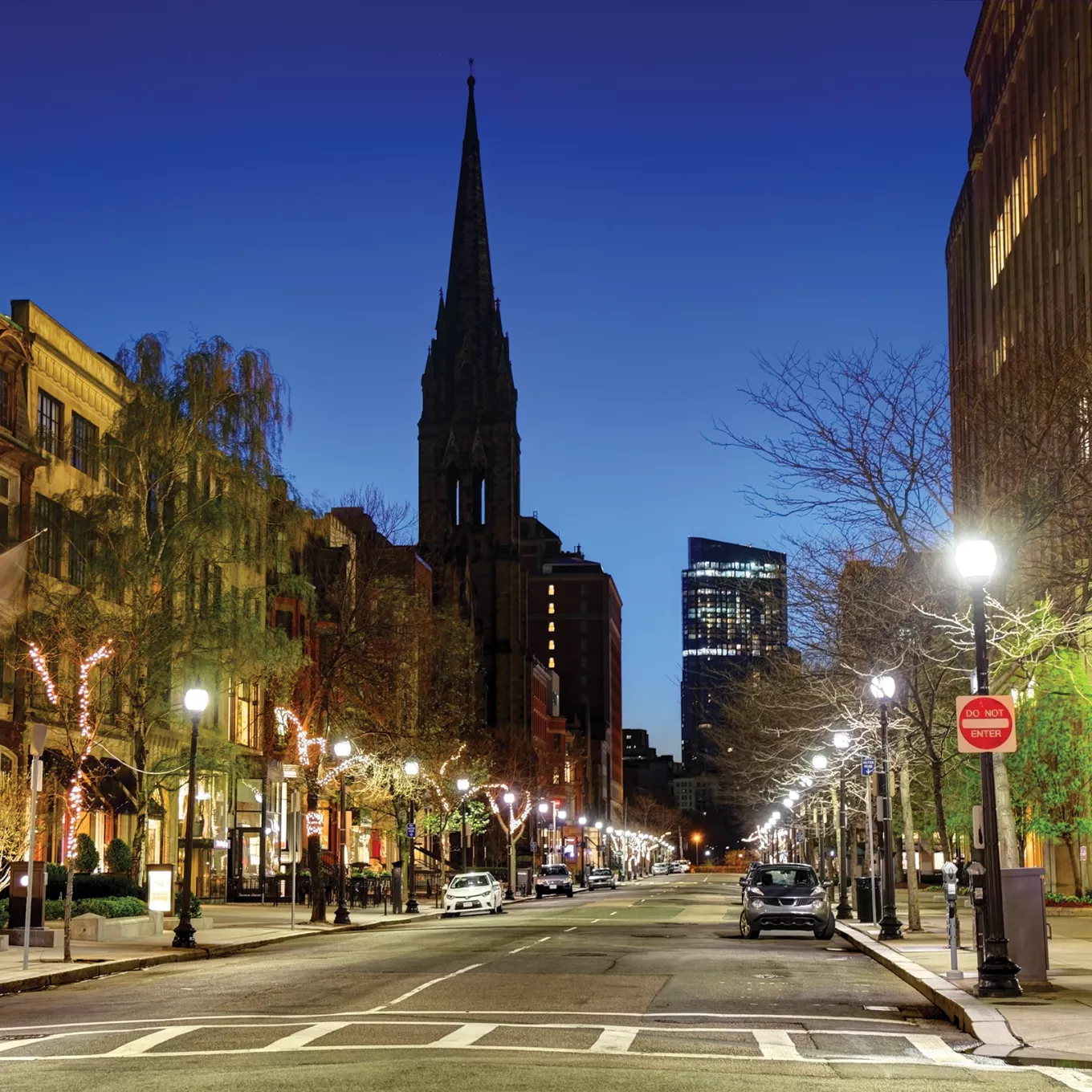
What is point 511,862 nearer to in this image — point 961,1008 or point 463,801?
point 463,801

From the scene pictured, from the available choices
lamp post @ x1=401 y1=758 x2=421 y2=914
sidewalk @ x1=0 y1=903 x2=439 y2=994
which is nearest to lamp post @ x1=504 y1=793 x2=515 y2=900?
lamp post @ x1=401 y1=758 x2=421 y2=914

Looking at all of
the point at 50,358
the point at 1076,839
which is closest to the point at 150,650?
the point at 50,358

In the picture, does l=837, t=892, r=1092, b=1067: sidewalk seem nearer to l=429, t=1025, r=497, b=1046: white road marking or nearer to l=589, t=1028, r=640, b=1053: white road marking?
l=589, t=1028, r=640, b=1053: white road marking

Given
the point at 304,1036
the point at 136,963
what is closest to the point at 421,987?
the point at 304,1036

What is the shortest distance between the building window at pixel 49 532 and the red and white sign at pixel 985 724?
29848 mm

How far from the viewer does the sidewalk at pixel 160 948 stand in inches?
943

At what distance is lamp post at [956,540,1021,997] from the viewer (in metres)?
18.5

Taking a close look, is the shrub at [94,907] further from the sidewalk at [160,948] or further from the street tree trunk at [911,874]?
the street tree trunk at [911,874]

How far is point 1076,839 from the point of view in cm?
5650

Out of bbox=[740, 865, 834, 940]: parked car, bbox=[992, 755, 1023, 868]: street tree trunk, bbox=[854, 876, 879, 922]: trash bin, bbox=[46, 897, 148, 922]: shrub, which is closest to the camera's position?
bbox=[992, 755, 1023, 868]: street tree trunk

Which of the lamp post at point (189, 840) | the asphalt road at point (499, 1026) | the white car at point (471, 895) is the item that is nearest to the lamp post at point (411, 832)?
the white car at point (471, 895)

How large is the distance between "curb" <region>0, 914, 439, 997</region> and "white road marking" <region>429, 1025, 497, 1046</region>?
8.85 meters

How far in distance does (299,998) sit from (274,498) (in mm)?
24885

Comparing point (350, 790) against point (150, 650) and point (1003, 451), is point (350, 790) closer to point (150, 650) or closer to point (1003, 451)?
point (150, 650)
